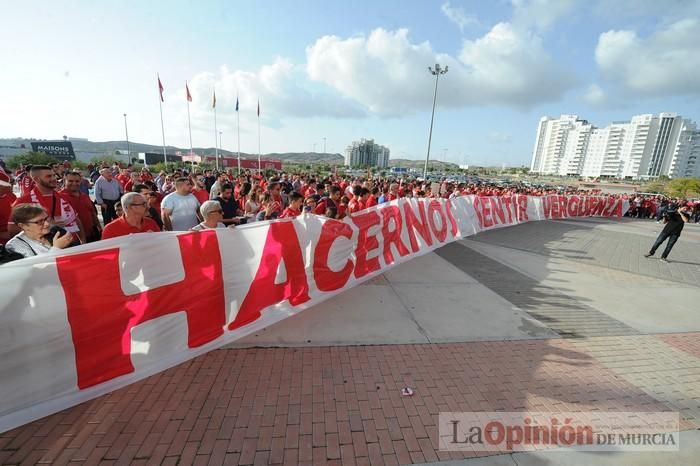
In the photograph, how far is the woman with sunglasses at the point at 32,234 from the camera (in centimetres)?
268

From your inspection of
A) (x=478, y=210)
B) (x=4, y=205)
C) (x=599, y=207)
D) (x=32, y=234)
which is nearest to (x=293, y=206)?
(x=32, y=234)

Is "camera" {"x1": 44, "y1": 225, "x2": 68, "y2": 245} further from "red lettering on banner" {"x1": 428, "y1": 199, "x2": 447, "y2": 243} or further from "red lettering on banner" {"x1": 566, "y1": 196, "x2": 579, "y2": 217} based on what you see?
"red lettering on banner" {"x1": 566, "y1": 196, "x2": 579, "y2": 217}

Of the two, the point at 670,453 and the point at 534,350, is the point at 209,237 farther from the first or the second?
the point at 670,453

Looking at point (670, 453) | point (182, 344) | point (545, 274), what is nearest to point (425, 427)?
point (670, 453)

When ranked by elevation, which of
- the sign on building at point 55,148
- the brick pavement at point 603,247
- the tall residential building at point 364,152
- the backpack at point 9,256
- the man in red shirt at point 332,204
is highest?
the tall residential building at point 364,152

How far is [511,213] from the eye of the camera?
578 inches

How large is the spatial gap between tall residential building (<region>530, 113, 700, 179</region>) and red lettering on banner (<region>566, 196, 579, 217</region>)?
168 meters

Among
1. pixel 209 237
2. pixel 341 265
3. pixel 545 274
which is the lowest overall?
pixel 545 274

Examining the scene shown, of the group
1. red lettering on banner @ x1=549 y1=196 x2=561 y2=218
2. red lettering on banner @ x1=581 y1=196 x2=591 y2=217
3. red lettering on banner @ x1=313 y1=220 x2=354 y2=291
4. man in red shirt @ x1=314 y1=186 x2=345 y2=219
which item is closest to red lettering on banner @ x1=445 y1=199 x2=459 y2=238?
man in red shirt @ x1=314 y1=186 x2=345 y2=219

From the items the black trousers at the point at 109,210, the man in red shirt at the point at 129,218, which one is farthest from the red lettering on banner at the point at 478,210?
the black trousers at the point at 109,210

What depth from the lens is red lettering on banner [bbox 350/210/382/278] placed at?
5750 millimetres

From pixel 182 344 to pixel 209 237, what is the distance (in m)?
1.14

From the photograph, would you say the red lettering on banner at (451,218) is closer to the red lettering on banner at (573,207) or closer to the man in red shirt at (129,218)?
the man in red shirt at (129,218)

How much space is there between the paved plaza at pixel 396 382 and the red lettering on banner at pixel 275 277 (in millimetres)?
324
